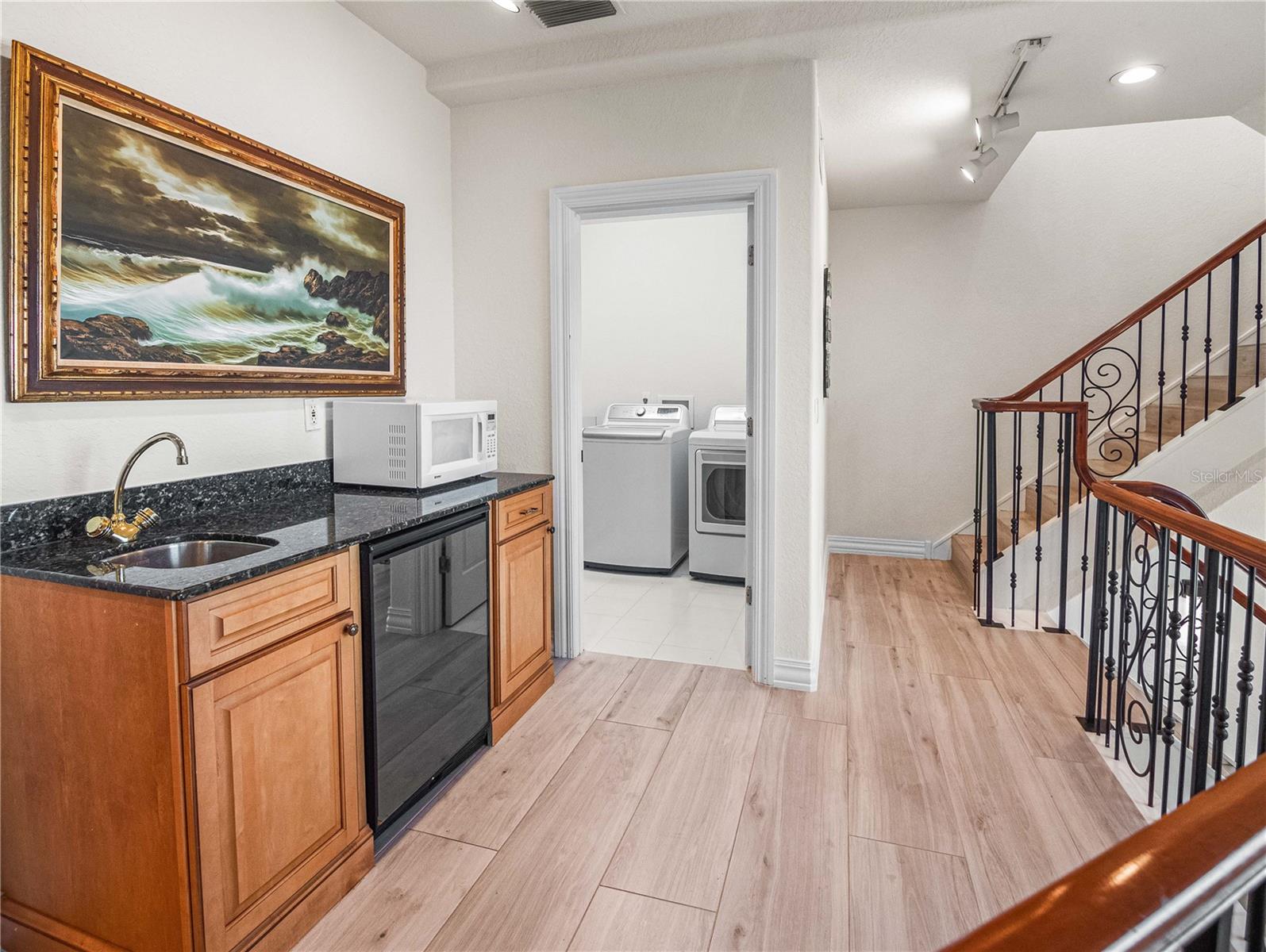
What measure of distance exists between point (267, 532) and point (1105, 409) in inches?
199

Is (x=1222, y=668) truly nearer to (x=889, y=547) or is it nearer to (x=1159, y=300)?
(x=1159, y=300)

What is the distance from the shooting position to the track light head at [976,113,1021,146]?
3153 millimetres

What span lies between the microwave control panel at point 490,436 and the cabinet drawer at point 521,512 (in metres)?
0.24

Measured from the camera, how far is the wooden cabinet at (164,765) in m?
1.36

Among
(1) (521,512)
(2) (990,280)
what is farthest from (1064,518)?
(1) (521,512)

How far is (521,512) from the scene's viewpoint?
2.68m

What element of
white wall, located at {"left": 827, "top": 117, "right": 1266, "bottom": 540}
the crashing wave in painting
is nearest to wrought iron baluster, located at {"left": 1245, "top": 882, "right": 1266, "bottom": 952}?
the crashing wave in painting

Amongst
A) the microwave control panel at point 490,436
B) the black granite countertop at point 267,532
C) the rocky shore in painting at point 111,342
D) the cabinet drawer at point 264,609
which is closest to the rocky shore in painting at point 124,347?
the rocky shore in painting at point 111,342

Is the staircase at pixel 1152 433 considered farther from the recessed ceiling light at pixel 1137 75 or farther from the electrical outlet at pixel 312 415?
the electrical outlet at pixel 312 415

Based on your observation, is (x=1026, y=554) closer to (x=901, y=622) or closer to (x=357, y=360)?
(x=901, y=622)

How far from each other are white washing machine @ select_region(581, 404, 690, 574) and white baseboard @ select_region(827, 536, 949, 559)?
1.31 meters

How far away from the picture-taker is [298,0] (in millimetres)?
2381

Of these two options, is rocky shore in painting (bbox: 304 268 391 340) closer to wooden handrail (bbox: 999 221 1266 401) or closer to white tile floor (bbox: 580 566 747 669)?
white tile floor (bbox: 580 566 747 669)

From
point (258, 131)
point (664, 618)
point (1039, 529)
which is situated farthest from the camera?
point (664, 618)
